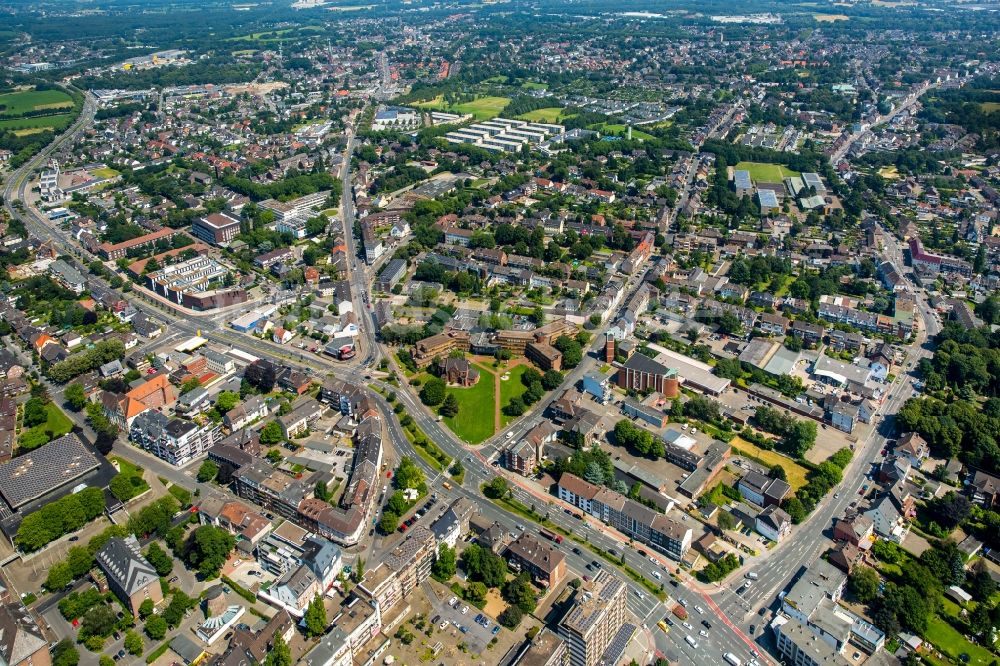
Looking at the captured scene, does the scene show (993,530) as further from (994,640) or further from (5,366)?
(5,366)

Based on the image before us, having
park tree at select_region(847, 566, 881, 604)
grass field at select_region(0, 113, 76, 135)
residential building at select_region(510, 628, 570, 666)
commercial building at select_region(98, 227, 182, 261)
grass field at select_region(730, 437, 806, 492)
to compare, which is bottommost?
grass field at select_region(0, 113, 76, 135)

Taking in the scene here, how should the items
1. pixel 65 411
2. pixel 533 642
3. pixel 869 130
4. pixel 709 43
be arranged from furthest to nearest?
pixel 709 43 < pixel 869 130 < pixel 65 411 < pixel 533 642

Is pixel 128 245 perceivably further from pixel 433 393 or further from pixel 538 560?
pixel 538 560

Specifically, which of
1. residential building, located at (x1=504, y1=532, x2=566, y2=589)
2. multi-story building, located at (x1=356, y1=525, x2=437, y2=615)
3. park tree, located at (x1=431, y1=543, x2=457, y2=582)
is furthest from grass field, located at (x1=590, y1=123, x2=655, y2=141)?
multi-story building, located at (x1=356, y1=525, x2=437, y2=615)

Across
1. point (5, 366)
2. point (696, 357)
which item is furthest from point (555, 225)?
point (5, 366)

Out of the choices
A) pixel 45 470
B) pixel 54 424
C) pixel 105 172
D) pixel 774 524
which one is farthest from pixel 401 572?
pixel 105 172

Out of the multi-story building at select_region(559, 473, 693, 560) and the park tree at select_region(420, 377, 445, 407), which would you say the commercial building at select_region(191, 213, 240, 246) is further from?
the multi-story building at select_region(559, 473, 693, 560)
